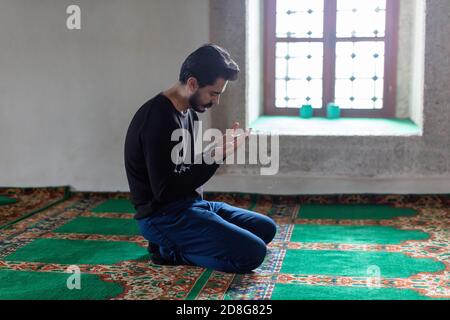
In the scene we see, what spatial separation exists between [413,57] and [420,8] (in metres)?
0.60

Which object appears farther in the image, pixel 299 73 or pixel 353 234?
pixel 299 73

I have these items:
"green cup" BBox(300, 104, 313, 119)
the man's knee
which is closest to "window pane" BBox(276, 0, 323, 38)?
"green cup" BBox(300, 104, 313, 119)

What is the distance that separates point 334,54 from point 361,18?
1.30 feet

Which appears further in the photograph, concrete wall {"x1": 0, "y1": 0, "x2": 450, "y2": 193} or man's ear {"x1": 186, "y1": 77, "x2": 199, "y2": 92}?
concrete wall {"x1": 0, "y1": 0, "x2": 450, "y2": 193}

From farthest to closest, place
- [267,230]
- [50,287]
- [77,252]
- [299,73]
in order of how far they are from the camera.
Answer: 1. [299,73]
2. [77,252]
3. [267,230]
4. [50,287]

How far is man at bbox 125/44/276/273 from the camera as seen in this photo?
342 cm

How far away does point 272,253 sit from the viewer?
3955mm

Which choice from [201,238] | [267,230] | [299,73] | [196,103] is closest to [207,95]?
[196,103]

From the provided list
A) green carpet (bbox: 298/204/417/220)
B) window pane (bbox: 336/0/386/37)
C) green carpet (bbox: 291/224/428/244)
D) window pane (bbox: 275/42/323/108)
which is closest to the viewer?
green carpet (bbox: 291/224/428/244)

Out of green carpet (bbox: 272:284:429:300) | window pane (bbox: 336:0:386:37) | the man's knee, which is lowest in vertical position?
green carpet (bbox: 272:284:429:300)

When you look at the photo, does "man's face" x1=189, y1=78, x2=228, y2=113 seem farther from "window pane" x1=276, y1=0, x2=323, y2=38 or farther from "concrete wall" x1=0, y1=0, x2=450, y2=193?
"window pane" x1=276, y1=0, x2=323, y2=38

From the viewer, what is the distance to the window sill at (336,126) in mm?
5352

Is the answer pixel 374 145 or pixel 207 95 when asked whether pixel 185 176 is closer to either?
pixel 207 95

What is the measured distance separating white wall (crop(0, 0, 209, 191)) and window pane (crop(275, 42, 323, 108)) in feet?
3.55
